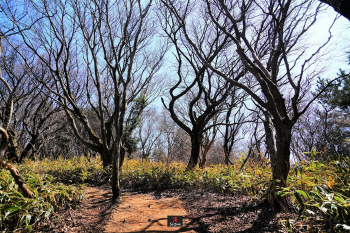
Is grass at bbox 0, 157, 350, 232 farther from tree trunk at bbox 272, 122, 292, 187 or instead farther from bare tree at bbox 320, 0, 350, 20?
bare tree at bbox 320, 0, 350, 20

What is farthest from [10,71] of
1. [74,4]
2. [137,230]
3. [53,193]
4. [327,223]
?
[327,223]

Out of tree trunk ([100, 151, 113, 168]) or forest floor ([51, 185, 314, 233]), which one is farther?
tree trunk ([100, 151, 113, 168])

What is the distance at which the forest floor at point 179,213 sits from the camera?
8.48ft

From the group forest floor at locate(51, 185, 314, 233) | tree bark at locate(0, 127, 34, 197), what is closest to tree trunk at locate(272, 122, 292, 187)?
forest floor at locate(51, 185, 314, 233)

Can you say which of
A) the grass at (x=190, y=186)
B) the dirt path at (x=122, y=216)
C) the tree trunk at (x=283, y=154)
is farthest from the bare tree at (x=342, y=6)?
the dirt path at (x=122, y=216)

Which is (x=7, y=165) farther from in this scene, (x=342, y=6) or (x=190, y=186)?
(x=190, y=186)

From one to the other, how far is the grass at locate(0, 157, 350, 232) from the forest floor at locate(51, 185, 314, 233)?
215 mm

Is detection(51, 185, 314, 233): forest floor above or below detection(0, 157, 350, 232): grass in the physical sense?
below

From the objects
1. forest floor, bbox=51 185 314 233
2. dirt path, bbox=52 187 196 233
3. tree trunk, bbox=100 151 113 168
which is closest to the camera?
forest floor, bbox=51 185 314 233

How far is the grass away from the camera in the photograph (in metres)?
1.96

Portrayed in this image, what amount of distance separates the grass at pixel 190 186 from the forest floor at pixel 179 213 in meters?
0.22

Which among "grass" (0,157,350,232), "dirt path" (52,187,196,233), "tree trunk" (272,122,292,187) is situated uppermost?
"tree trunk" (272,122,292,187)

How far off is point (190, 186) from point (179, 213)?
1.52 metres

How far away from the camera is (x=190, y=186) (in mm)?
4895
